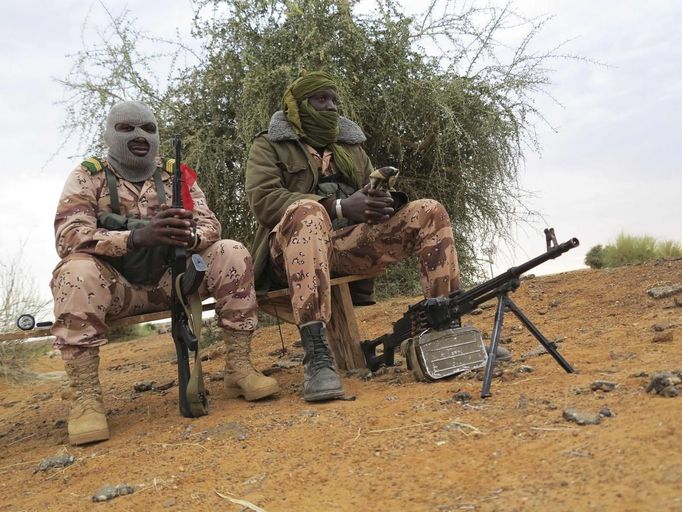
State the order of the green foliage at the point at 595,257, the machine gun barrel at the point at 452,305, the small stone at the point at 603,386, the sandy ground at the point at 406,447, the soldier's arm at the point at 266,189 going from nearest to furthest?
the sandy ground at the point at 406,447
the small stone at the point at 603,386
the machine gun barrel at the point at 452,305
the soldier's arm at the point at 266,189
the green foliage at the point at 595,257

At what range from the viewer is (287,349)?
232 inches

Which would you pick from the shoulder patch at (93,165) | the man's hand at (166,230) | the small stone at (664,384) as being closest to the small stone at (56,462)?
the man's hand at (166,230)

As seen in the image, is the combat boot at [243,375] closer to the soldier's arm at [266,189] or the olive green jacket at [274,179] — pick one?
the olive green jacket at [274,179]

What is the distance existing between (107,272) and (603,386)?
2389 millimetres

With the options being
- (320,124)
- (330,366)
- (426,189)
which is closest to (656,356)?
(330,366)

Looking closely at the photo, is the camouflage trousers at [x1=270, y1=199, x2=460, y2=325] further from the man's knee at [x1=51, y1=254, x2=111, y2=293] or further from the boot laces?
the man's knee at [x1=51, y1=254, x2=111, y2=293]

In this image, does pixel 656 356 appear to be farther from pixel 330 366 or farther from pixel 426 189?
pixel 426 189

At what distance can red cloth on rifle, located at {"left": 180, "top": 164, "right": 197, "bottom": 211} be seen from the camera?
3.67 m

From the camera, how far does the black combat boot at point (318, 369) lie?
11.0ft

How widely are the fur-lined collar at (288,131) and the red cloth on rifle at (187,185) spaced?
0.59m

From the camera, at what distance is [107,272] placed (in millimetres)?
3502

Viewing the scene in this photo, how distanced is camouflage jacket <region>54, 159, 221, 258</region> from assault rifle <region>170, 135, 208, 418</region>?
0.84ft

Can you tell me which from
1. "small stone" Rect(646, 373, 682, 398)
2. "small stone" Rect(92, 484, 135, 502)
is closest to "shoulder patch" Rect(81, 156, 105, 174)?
"small stone" Rect(92, 484, 135, 502)

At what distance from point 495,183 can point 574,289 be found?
6.13 feet
